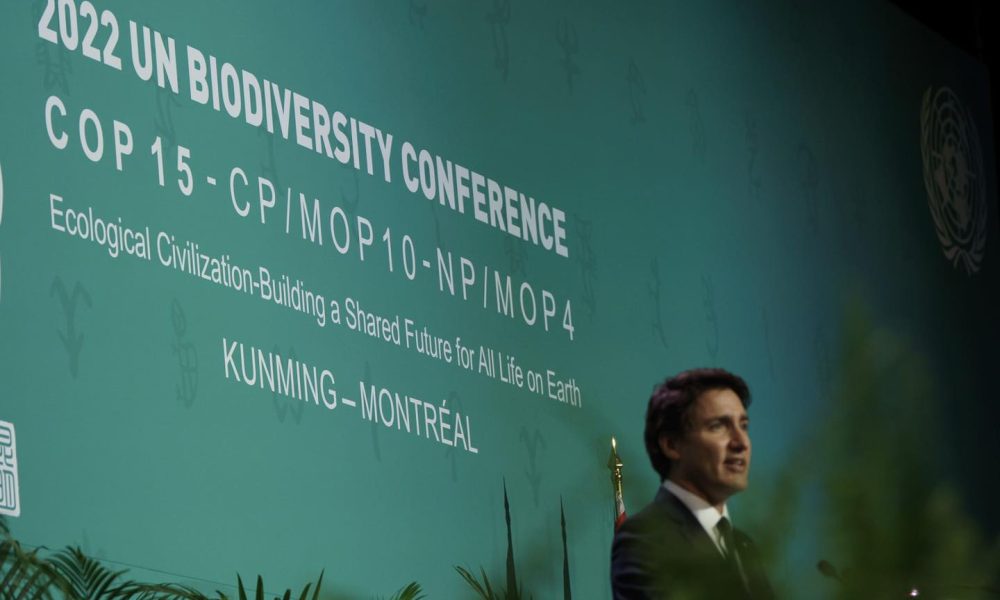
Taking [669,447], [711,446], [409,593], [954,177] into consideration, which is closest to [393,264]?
[409,593]

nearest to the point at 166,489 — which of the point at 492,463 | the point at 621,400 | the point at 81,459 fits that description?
the point at 81,459

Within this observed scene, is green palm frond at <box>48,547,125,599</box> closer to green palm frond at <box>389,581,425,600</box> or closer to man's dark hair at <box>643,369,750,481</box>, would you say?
green palm frond at <box>389,581,425,600</box>

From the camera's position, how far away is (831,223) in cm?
621

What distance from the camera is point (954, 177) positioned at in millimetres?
7242

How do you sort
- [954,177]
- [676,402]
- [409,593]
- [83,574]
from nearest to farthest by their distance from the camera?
[676,402], [83,574], [409,593], [954,177]

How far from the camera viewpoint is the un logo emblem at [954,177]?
709cm

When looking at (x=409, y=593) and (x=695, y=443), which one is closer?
(x=695, y=443)

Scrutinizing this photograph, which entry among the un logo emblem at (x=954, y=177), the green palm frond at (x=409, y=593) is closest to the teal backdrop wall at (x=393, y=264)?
the green palm frond at (x=409, y=593)

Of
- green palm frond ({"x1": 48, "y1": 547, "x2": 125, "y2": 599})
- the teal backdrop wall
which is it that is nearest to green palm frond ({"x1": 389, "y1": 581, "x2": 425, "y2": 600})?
the teal backdrop wall

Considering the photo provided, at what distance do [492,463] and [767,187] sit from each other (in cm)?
206

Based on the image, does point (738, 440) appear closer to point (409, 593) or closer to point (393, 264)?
point (409, 593)

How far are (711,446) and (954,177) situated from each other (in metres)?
5.62

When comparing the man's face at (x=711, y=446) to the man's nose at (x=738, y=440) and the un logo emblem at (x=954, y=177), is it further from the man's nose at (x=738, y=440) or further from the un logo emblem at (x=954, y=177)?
the un logo emblem at (x=954, y=177)

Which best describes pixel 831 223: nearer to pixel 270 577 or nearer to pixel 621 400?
pixel 621 400
